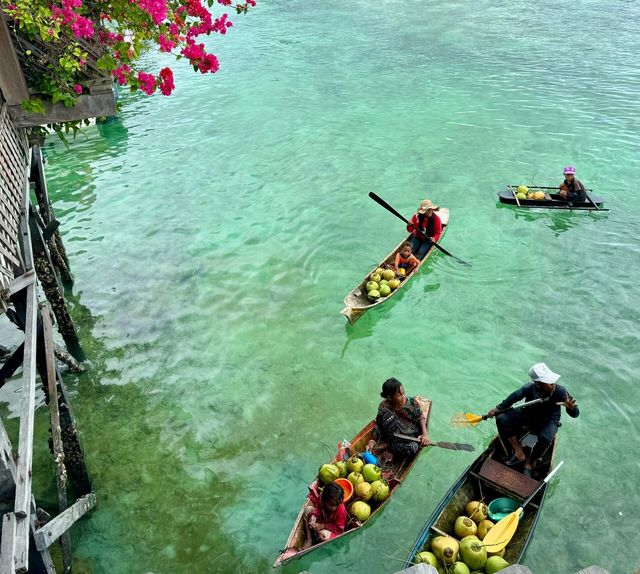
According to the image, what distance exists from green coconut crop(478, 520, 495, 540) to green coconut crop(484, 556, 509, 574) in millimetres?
502

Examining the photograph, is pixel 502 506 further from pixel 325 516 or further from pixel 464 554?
pixel 325 516

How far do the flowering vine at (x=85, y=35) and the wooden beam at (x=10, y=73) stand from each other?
18cm

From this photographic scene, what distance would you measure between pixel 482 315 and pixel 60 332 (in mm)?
10233

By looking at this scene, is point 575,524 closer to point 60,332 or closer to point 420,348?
point 420,348

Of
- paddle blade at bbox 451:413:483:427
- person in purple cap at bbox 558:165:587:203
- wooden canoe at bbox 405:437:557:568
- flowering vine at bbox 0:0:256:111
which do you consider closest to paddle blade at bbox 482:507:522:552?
wooden canoe at bbox 405:437:557:568

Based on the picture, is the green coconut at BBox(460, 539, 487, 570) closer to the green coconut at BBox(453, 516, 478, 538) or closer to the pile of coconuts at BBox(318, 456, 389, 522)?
the green coconut at BBox(453, 516, 478, 538)

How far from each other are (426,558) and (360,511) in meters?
1.18

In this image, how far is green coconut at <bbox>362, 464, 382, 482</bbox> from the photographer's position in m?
8.36

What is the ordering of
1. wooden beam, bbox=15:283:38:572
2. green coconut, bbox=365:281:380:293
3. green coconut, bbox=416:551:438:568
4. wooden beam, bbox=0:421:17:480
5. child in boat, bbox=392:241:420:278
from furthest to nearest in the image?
child in boat, bbox=392:241:420:278 → green coconut, bbox=365:281:380:293 → green coconut, bbox=416:551:438:568 → wooden beam, bbox=0:421:17:480 → wooden beam, bbox=15:283:38:572

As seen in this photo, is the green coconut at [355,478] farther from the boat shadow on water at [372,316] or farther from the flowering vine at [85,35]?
the flowering vine at [85,35]

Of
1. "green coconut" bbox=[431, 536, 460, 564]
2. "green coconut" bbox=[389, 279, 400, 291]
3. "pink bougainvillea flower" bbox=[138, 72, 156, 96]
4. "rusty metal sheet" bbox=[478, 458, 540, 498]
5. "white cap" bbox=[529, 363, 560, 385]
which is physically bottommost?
"rusty metal sheet" bbox=[478, 458, 540, 498]

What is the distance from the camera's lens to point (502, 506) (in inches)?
316

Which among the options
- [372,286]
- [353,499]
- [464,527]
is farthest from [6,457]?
[372,286]

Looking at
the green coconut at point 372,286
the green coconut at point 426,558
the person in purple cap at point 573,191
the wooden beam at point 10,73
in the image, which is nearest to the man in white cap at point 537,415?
the green coconut at point 426,558
